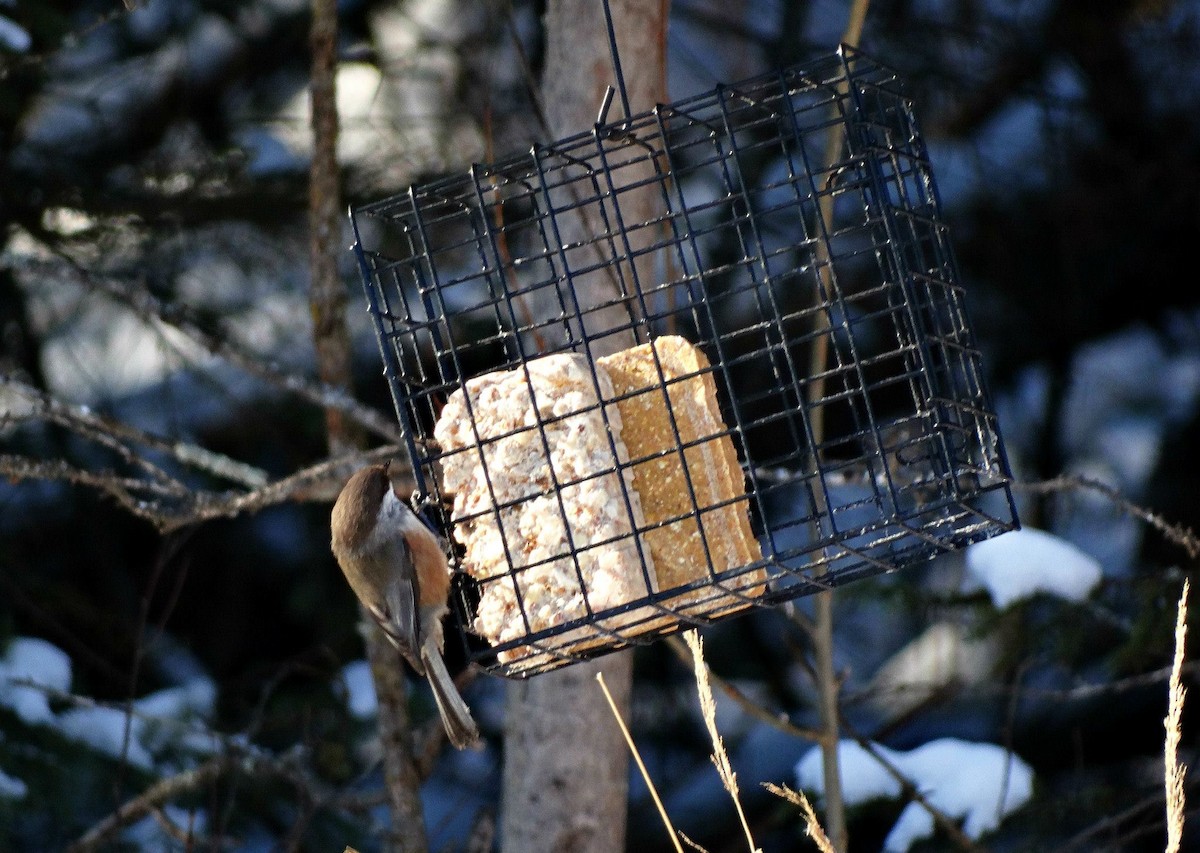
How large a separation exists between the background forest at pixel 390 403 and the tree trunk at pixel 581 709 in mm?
706

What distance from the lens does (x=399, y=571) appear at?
360 cm

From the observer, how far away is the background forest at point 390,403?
5.12 m

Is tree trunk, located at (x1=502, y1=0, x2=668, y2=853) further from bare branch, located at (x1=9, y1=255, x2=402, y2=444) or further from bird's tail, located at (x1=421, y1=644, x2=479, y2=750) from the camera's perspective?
bare branch, located at (x1=9, y1=255, x2=402, y2=444)

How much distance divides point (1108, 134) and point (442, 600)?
480 centimetres

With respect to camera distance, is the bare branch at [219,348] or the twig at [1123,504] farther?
the bare branch at [219,348]

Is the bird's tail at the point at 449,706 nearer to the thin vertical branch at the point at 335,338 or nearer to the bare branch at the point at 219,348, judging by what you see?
the bare branch at the point at 219,348

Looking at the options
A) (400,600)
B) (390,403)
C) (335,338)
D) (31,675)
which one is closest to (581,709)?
(400,600)

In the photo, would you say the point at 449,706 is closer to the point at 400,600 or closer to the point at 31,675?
the point at 400,600

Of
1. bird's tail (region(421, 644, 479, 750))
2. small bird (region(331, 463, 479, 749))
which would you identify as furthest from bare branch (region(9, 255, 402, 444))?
bird's tail (region(421, 644, 479, 750))

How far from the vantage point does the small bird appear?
355cm

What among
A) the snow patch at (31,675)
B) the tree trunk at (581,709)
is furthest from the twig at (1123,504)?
the snow patch at (31,675)

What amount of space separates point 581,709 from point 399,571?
0.85m

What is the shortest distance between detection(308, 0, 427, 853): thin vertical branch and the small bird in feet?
2.57

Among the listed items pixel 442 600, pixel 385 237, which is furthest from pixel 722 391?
pixel 442 600
